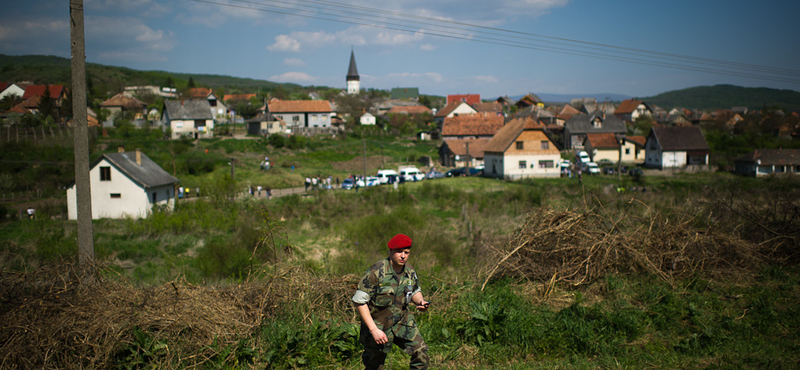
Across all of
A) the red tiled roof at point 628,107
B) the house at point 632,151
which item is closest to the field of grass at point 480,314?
the house at point 632,151

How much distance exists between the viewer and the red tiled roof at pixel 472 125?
6144 centimetres

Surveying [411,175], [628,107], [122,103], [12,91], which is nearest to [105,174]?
[12,91]

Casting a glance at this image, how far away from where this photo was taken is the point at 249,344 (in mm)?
5531

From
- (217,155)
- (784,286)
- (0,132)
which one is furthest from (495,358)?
(217,155)

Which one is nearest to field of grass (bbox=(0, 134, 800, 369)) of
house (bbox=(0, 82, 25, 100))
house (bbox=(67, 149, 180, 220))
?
house (bbox=(0, 82, 25, 100))

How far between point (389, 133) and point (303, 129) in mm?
14521

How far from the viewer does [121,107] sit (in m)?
62.6

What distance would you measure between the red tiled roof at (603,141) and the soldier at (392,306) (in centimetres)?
5645

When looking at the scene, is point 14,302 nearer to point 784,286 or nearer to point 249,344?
point 249,344

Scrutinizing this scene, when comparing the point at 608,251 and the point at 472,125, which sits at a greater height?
the point at 472,125

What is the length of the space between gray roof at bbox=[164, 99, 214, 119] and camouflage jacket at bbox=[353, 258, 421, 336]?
60296 mm

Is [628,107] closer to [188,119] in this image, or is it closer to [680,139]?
[680,139]

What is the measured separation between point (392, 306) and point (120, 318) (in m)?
3.42

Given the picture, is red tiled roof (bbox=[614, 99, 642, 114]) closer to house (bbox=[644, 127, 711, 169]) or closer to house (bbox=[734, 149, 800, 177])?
house (bbox=[644, 127, 711, 169])
